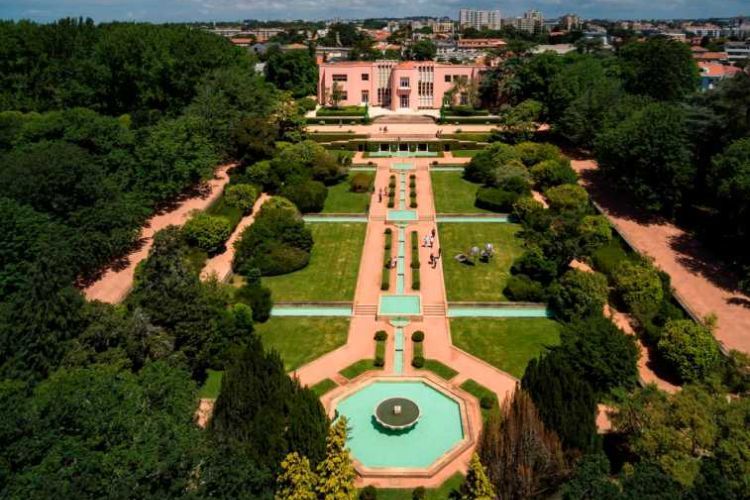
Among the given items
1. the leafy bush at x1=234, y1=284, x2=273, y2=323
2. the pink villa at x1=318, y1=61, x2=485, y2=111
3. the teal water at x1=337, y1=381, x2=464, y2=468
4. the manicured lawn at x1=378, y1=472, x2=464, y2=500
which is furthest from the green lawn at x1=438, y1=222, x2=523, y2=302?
the pink villa at x1=318, y1=61, x2=485, y2=111

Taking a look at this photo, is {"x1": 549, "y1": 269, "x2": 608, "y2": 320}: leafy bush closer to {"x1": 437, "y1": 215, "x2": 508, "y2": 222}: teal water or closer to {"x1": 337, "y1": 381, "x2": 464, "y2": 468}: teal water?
{"x1": 337, "y1": 381, "x2": 464, "y2": 468}: teal water

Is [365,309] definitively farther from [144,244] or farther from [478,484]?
[144,244]

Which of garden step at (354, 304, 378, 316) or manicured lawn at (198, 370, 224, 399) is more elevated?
garden step at (354, 304, 378, 316)

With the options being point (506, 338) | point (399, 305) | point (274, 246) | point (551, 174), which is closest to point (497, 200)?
point (551, 174)

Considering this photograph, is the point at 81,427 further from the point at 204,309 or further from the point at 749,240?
the point at 749,240

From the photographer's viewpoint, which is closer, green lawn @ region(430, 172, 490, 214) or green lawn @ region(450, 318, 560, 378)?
green lawn @ region(450, 318, 560, 378)

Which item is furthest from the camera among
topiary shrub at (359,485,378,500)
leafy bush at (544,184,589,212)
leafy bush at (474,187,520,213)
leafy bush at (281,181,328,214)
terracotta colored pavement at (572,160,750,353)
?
leafy bush at (474,187,520,213)

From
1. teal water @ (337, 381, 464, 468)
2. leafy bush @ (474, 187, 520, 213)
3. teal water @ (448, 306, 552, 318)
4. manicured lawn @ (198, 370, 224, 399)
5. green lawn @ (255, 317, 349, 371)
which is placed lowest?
teal water @ (337, 381, 464, 468)
